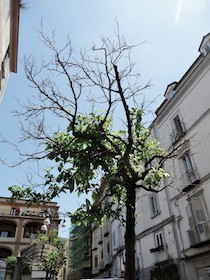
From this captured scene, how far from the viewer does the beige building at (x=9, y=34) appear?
267 inches

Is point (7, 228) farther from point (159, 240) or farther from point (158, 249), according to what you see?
point (158, 249)

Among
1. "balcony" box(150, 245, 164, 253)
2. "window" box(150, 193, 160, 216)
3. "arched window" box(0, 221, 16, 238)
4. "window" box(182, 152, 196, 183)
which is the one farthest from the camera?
"arched window" box(0, 221, 16, 238)

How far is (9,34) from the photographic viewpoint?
26.8 feet

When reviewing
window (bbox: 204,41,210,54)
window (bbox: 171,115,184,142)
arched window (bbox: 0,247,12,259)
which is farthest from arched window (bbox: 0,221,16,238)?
window (bbox: 204,41,210,54)

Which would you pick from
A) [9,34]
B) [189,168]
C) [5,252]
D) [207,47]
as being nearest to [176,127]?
[189,168]

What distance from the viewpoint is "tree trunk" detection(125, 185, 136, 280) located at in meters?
5.33

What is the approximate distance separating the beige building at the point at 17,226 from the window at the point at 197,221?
22.2m

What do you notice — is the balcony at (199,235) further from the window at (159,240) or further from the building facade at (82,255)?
the building facade at (82,255)

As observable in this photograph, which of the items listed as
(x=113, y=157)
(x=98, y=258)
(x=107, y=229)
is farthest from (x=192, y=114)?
(x=98, y=258)

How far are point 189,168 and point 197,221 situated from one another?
3.45m

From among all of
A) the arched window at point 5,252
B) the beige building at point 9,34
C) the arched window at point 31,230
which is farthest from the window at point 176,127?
the arched window at point 5,252

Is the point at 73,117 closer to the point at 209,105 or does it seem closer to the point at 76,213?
the point at 76,213

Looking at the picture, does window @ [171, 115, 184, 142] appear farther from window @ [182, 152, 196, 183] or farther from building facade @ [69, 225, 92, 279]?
building facade @ [69, 225, 92, 279]

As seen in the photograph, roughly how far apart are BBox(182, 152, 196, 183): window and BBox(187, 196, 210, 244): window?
4.33 feet
